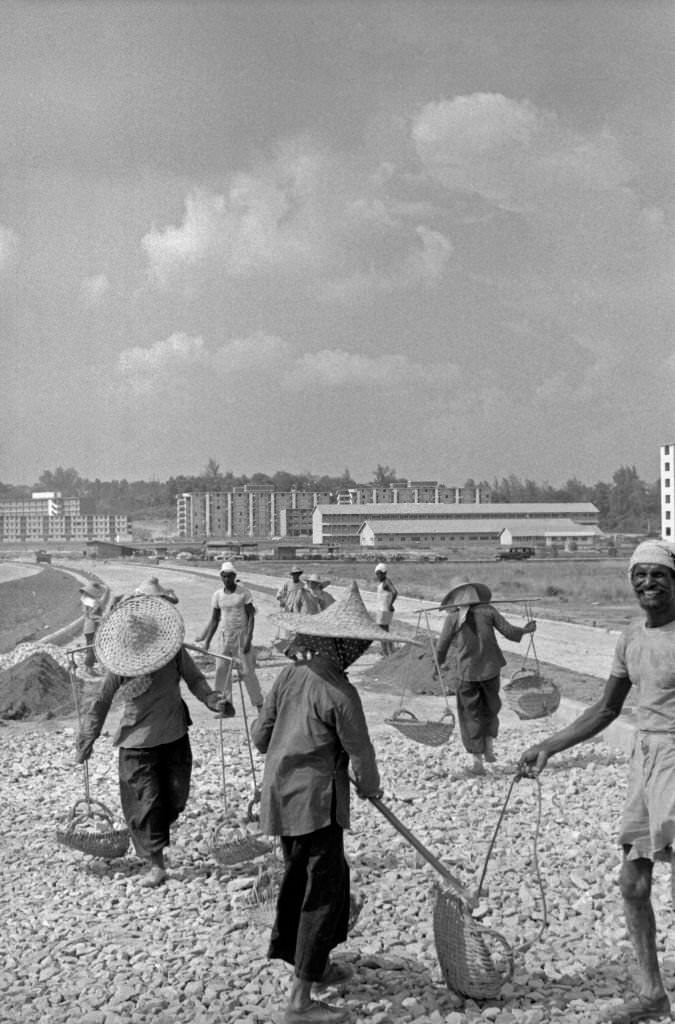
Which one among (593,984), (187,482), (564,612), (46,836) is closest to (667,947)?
(593,984)

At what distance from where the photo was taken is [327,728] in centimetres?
422

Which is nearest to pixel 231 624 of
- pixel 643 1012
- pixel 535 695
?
pixel 535 695

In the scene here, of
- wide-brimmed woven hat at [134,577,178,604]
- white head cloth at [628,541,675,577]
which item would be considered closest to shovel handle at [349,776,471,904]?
white head cloth at [628,541,675,577]

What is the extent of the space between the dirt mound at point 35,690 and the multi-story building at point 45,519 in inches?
5979

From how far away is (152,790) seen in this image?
611 centimetres

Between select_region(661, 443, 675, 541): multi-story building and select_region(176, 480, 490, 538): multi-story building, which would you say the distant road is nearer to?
select_region(176, 480, 490, 538): multi-story building

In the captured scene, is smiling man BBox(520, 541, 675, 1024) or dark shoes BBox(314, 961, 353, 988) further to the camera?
dark shoes BBox(314, 961, 353, 988)

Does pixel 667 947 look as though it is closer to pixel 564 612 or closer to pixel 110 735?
pixel 110 735

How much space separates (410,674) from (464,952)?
948cm

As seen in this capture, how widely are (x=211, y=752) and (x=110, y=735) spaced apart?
1.94m

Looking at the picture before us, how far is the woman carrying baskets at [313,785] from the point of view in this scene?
4.19 metres

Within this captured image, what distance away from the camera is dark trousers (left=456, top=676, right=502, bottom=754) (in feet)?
27.6

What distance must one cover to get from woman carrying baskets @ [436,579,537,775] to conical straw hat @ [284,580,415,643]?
3.83 meters

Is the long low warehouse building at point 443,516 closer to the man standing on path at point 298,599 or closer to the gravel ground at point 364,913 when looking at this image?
the man standing on path at point 298,599
